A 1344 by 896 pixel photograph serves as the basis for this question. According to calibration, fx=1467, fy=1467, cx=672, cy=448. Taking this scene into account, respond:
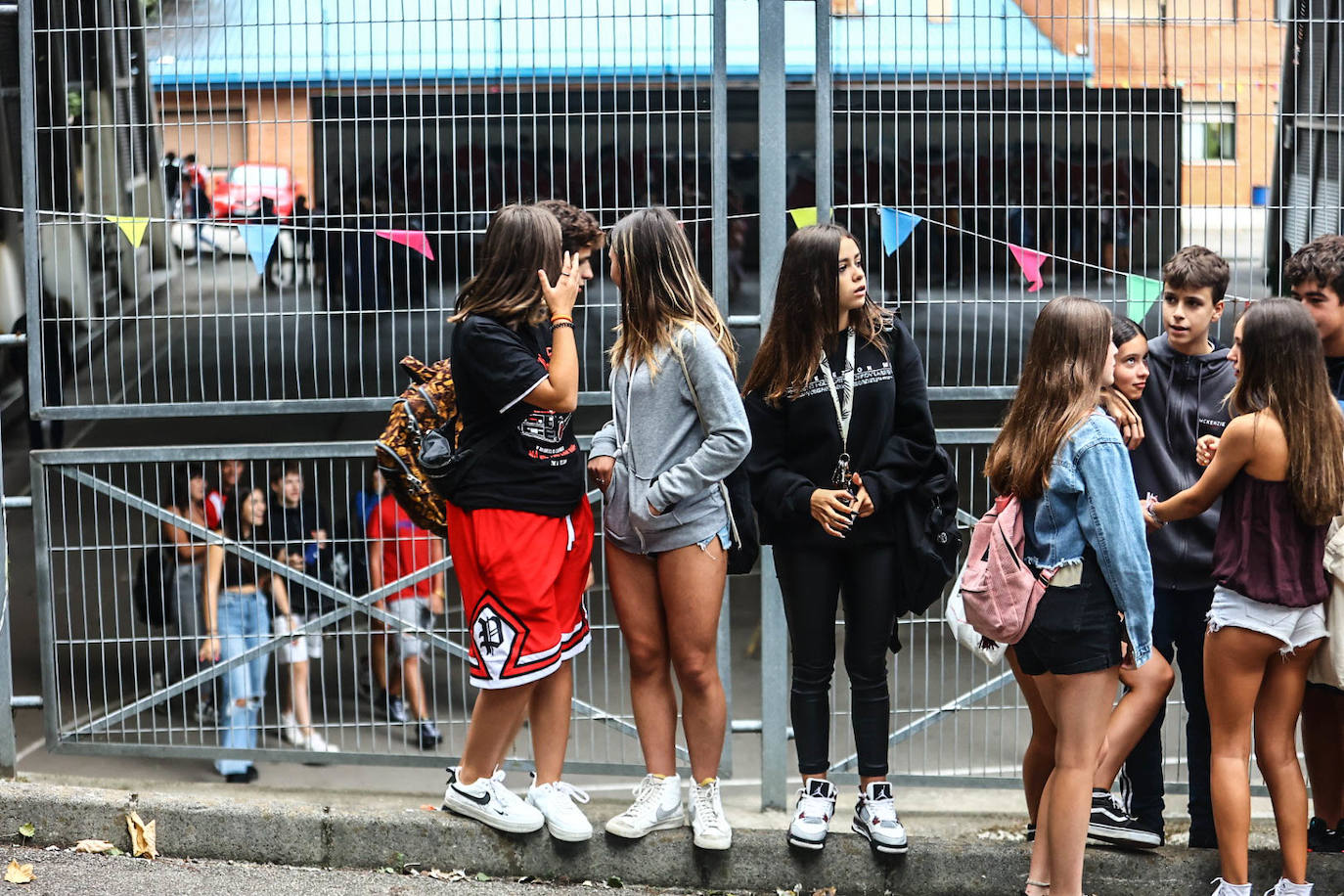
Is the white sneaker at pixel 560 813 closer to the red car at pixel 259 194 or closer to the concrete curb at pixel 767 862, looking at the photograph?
the concrete curb at pixel 767 862

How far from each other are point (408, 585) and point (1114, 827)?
2.60 meters

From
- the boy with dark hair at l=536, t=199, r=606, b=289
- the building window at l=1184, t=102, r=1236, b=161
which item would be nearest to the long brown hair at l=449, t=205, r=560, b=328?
the boy with dark hair at l=536, t=199, r=606, b=289

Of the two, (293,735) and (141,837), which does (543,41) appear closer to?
(293,735)

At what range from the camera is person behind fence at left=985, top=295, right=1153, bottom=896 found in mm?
3773

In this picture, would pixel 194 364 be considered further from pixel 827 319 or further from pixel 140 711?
pixel 827 319

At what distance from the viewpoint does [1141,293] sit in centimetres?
525

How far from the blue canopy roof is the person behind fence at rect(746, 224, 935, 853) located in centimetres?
126

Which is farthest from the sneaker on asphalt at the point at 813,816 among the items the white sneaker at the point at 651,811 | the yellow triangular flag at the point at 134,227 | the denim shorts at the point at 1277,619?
the yellow triangular flag at the point at 134,227

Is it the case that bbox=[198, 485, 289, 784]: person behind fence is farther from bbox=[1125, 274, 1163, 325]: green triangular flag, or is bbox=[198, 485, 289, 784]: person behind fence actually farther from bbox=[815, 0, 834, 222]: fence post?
bbox=[1125, 274, 1163, 325]: green triangular flag

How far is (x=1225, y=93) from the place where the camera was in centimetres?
522

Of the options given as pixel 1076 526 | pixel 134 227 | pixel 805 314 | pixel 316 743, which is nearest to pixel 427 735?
pixel 316 743

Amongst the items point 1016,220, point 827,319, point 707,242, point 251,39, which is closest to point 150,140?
point 251,39

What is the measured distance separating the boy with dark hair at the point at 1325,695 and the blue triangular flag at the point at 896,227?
51.5 inches

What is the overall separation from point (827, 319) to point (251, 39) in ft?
8.10
